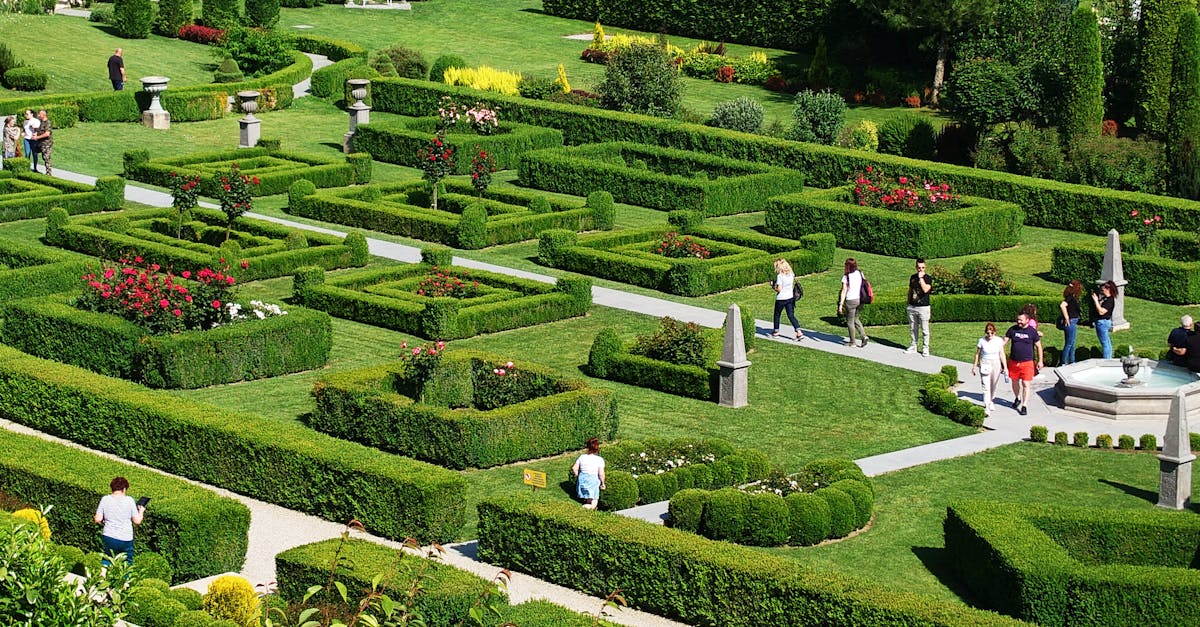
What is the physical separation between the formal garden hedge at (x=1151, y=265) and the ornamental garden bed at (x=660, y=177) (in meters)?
Result: 8.76

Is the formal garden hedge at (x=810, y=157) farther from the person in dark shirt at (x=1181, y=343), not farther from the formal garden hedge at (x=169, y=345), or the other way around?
the formal garden hedge at (x=169, y=345)

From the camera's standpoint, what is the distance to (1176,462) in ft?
70.8

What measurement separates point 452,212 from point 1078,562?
2313 cm

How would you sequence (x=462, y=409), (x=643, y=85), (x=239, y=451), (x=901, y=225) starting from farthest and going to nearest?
(x=643, y=85), (x=901, y=225), (x=462, y=409), (x=239, y=451)

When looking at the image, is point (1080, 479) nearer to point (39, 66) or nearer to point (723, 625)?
point (723, 625)

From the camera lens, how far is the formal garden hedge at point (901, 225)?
36844mm

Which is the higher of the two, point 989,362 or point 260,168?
point 260,168

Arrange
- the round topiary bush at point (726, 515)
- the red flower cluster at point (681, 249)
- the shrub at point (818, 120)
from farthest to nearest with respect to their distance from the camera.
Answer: the shrub at point (818, 120) < the red flower cluster at point (681, 249) < the round topiary bush at point (726, 515)

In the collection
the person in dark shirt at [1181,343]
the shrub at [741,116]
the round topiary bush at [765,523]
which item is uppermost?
the shrub at [741,116]

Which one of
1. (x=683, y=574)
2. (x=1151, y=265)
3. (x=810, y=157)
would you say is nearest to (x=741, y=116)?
(x=810, y=157)

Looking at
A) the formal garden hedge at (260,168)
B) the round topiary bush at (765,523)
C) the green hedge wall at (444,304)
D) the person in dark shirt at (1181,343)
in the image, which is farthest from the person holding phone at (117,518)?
the formal garden hedge at (260,168)

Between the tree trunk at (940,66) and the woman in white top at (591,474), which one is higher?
the tree trunk at (940,66)

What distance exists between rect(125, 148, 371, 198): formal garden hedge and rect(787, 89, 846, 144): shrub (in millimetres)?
11165

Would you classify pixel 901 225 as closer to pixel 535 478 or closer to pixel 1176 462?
pixel 1176 462
